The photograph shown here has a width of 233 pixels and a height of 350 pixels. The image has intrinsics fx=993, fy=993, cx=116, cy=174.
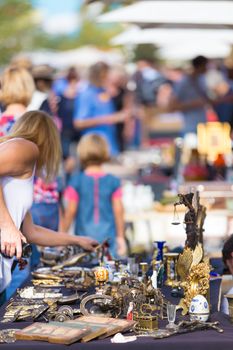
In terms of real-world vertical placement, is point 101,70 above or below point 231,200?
above

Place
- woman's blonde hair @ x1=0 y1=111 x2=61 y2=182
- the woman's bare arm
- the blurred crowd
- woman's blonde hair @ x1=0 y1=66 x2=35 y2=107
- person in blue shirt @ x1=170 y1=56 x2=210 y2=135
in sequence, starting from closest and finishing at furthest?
woman's blonde hair @ x1=0 y1=111 x2=61 y2=182, the woman's bare arm, woman's blonde hair @ x1=0 y1=66 x2=35 y2=107, the blurred crowd, person in blue shirt @ x1=170 y1=56 x2=210 y2=135

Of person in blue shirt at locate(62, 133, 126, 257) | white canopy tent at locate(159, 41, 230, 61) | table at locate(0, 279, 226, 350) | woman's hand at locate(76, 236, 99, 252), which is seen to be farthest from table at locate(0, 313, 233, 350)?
white canopy tent at locate(159, 41, 230, 61)

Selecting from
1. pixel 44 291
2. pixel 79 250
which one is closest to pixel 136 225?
pixel 79 250

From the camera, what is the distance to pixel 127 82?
1609 cm

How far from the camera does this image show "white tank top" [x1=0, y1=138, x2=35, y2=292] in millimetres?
4688

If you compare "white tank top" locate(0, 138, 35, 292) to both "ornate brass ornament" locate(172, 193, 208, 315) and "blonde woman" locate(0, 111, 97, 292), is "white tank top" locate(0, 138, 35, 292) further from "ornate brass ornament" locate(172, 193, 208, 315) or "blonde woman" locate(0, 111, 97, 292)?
"ornate brass ornament" locate(172, 193, 208, 315)

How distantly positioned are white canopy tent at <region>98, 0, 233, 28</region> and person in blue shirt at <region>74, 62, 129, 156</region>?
166cm

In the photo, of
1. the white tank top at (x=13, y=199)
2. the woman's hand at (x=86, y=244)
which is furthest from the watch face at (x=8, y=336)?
Answer: the woman's hand at (x=86, y=244)

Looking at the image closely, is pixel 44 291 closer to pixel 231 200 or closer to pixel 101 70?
pixel 231 200

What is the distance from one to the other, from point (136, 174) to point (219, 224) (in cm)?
266

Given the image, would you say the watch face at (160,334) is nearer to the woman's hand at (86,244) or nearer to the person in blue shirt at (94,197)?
the woman's hand at (86,244)

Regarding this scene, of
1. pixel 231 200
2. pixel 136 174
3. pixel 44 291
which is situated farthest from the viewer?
pixel 136 174

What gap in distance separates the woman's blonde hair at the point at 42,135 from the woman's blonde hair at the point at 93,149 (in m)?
2.30

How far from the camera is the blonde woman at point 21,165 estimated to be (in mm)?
4527
